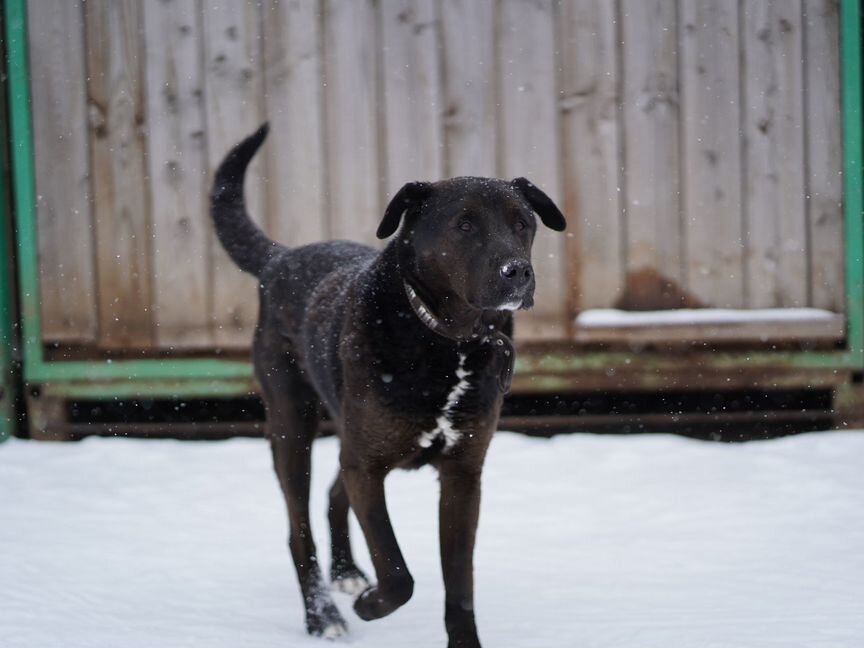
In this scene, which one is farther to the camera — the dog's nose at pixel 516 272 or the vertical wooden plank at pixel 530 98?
the vertical wooden plank at pixel 530 98

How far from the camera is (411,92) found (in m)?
5.48

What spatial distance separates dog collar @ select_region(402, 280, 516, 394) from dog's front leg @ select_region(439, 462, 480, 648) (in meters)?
0.27

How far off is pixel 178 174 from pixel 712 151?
2.69 meters

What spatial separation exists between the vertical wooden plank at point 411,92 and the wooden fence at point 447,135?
1 centimetres

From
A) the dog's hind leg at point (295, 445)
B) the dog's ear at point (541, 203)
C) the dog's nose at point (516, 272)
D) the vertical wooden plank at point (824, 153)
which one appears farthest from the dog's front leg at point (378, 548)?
the vertical wooden plank at point (824, 153)

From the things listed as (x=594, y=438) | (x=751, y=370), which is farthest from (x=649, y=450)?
(x=751, y=370)

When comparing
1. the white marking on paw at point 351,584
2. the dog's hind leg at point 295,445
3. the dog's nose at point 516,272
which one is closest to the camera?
the dog's nose at point 516,272

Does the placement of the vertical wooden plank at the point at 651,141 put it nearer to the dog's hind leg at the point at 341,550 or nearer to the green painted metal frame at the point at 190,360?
the green painted metal frame at the point at 190,360

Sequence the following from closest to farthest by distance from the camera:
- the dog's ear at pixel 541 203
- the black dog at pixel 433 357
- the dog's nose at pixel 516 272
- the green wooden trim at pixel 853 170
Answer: the dog's nose at pixel 516 272, the black dog at pixel 433 357, the dog's ear at pixel 541 203, the green wooden trim at pixel 853 170

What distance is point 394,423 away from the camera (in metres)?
2.96

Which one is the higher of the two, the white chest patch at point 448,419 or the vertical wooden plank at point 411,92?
the vertical wooden plank at point 411,92

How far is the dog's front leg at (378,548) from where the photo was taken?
119 inches

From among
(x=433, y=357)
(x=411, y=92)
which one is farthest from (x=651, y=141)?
(x=433, y=357)

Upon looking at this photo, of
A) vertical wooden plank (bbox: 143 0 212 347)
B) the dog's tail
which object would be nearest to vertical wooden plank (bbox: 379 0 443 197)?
vertical wooden plank (bbox: 143 0 212 347)
